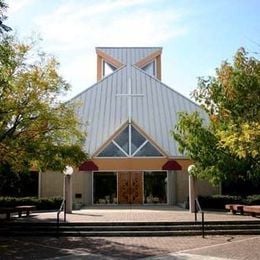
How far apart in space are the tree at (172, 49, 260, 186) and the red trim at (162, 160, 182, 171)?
422 centimetres

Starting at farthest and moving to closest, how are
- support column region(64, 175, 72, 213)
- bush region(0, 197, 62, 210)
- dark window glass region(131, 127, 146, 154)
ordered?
1. dark window glass region(131, 127, 146, 154)
2. bush region(0, 197, 62, 210)
3. support column region(64, 175, 72, 213)

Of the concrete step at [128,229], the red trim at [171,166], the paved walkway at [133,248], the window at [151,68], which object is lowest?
the paved walkway at [133,248]

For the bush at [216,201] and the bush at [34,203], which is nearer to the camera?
the bush at [34,203]

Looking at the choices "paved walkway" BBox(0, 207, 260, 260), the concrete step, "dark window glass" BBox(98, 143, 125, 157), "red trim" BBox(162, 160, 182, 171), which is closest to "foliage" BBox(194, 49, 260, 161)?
"paved walkway" BBox(0, 207, 260, 260)

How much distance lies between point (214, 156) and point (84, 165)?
10.4 meters

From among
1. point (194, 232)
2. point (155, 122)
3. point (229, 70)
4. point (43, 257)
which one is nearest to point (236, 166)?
point (194, 232)

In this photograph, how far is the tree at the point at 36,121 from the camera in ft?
56.5

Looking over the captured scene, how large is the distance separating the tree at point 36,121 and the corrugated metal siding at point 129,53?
24.8 m

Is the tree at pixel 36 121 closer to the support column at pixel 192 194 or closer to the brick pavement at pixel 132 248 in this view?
the brick pavement at pixel 132 248

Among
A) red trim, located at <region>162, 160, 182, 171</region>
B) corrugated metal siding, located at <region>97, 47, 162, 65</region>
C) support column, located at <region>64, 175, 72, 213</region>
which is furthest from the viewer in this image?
corrugated metal siding, located at <region>97, 47, 162, 65</region>

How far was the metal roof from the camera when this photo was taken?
30.8m

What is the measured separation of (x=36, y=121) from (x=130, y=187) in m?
13.4

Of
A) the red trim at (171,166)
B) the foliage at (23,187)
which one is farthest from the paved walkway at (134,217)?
the foliage at (23,187)

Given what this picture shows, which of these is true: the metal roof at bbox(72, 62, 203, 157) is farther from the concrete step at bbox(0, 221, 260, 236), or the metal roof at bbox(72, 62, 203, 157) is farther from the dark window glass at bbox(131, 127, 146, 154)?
the concrete step at bbox(0, 221, 260, 236)
